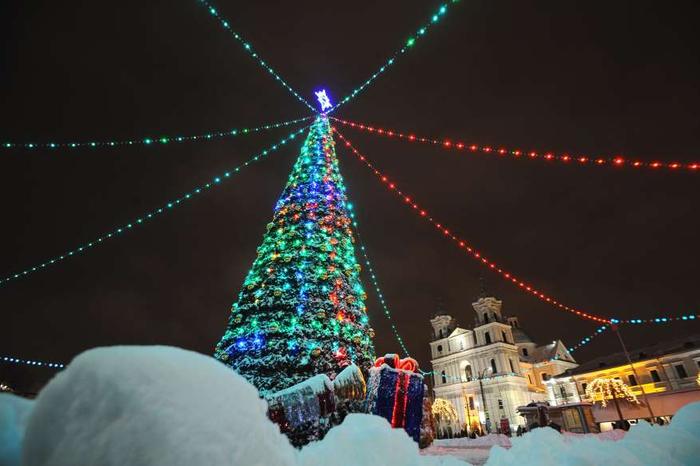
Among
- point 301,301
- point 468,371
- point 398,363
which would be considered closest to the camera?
point 398,363

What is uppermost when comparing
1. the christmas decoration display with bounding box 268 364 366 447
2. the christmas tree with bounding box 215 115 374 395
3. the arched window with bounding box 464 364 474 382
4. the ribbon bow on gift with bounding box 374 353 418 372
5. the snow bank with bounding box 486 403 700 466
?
the arched window with bounding box 464 364 474 382

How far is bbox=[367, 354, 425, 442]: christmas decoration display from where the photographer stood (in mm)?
4359

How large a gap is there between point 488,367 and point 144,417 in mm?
48861

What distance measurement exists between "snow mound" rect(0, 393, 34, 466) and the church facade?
42111 millimetres

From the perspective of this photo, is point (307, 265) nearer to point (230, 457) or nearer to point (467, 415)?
point (230, 457)

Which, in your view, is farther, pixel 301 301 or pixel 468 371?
pixel 468 371

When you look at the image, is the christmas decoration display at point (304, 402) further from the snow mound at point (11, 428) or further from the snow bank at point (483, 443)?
the snow mound at point (11, 428)

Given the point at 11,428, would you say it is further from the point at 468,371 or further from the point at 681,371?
the point at 468,371

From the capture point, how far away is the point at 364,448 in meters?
1.40

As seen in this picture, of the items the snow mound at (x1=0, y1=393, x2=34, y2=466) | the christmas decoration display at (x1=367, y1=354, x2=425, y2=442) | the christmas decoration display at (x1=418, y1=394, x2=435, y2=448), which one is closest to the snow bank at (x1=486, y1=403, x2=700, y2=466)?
the snow mound at (x1=0, y1=393, x2=34, y2=466)

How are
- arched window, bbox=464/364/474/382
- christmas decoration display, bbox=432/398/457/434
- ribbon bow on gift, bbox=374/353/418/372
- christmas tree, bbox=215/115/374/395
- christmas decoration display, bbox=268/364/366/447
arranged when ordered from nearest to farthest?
1. christmas decoration display, bbox=268/364/366/447
2. ribbon bow on gift, bbox=374/353/418/372
3. christmas tree, bbox=215/115/374/395
4. christmas decoration display, bbox=432/398/457/434
5. arched window, bbox=464/364/474/382

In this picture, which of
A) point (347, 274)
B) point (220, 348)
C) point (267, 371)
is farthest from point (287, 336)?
point (347, 274)

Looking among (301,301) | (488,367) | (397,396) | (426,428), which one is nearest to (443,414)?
(488,367)

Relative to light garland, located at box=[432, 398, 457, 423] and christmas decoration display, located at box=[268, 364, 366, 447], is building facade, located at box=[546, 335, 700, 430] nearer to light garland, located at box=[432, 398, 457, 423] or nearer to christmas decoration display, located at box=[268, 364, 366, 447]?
light garland, located at box=[432, 398, 457, 423]
